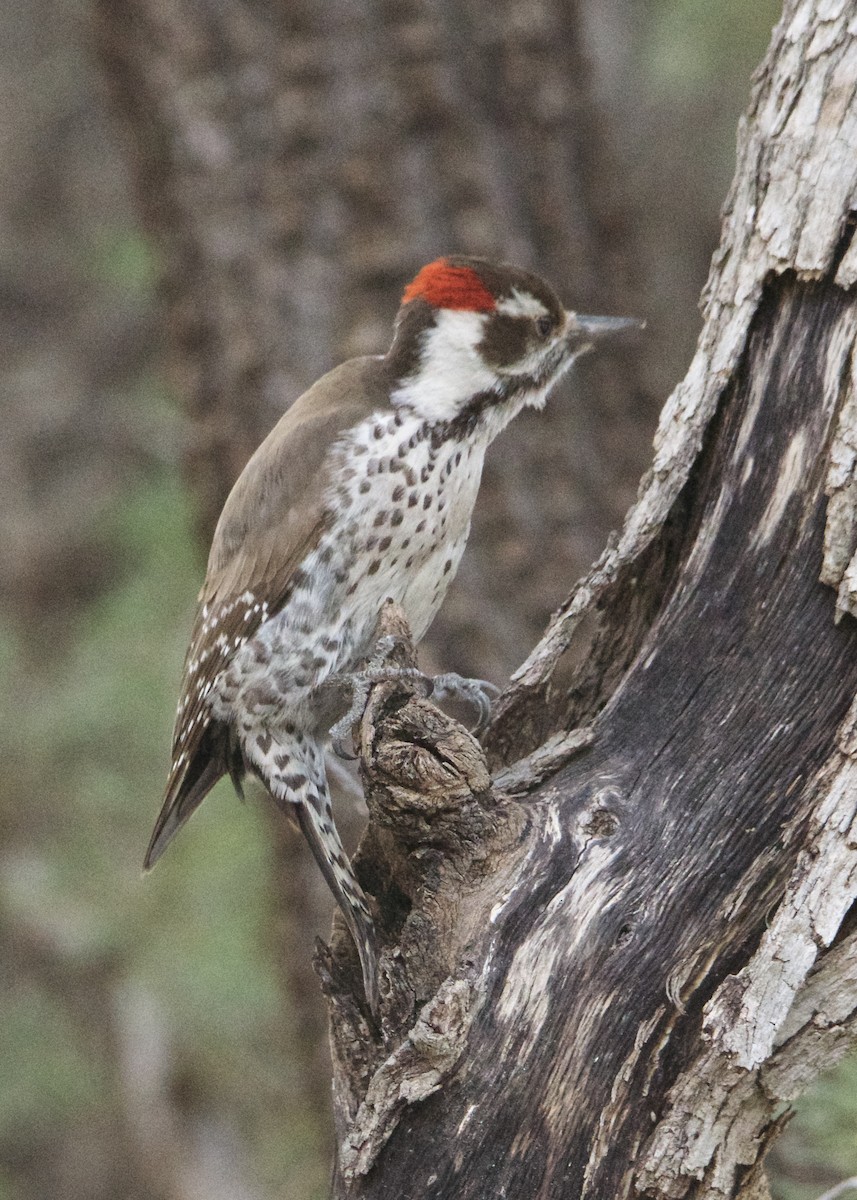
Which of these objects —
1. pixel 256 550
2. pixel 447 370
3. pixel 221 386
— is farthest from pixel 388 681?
pixel 221 386

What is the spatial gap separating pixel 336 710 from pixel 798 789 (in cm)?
115

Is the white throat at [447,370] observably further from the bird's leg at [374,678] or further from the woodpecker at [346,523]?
the bird's leg at [374,678]

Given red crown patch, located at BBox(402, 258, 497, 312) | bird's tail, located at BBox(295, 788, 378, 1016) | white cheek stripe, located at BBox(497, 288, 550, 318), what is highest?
red crown patch, located at BBox(402, 258, 497, 312)

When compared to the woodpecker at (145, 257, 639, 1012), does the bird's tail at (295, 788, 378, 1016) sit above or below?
below

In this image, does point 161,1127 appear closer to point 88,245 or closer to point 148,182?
point 148,182

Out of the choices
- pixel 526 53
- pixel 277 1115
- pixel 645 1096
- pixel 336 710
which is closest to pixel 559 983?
pixel 645 1096

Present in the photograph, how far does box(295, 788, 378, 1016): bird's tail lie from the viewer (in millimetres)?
2340

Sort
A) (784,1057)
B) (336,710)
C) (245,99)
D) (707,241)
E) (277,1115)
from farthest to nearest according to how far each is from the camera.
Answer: (707,241)
(277,1115)
(245,99)
(336,710)
(784,1057)

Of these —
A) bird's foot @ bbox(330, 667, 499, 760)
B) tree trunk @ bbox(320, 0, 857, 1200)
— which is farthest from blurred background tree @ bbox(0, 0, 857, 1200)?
bird's foot @ bbox(330, 667, 499, 760)

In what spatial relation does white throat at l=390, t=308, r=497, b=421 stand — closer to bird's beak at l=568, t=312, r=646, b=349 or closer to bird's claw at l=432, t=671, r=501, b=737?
bird's beak at l=568, t=312, r=646, b=349

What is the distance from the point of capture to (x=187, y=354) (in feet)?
14.0

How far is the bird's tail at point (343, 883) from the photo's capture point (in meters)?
2.34

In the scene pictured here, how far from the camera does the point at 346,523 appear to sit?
2.90 metres

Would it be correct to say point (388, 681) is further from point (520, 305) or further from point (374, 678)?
point (520, 305)
